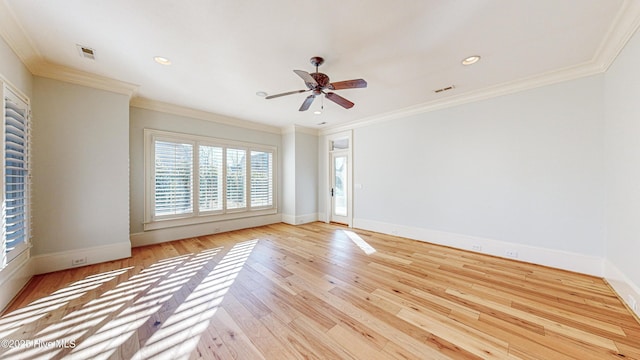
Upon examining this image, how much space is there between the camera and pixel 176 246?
4129 mm

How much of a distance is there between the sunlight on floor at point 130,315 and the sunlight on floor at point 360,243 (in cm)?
216

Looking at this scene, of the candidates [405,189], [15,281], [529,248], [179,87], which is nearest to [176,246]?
[15,281]

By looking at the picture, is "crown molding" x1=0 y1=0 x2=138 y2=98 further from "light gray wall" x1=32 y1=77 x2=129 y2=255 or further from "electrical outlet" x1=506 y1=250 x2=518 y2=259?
"electrical outlet" x1=506 y1=250 x2=518 y2=259

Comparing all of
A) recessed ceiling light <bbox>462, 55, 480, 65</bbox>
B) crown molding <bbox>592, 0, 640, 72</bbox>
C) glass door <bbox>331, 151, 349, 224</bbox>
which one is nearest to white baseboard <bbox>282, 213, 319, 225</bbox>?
glass door <bbox>331, 151, 349, 224</bbox>

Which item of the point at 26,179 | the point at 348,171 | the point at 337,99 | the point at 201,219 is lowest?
the point at 201,219

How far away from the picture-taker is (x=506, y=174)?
3.49 m

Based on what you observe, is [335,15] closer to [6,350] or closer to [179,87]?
[179,87]

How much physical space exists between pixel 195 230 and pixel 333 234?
3.03 metres

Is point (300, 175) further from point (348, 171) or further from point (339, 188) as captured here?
point (348, 171)

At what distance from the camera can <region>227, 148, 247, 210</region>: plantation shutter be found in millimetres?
5328

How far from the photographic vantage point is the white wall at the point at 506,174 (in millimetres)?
2918

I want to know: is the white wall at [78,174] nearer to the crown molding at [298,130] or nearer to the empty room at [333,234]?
the empty room at [333,234]

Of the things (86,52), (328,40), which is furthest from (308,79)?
(86,52)

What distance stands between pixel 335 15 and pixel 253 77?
5.32ft
